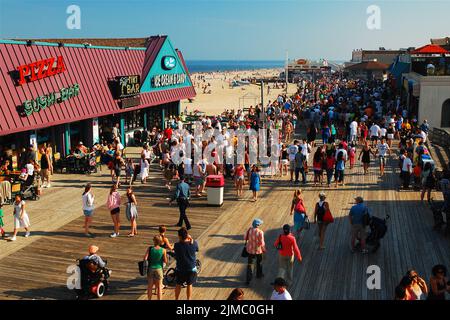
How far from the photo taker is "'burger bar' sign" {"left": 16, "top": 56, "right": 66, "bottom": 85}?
18.2m

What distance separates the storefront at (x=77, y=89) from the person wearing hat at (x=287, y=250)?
1185 centimetres

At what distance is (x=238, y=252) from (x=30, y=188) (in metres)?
8.45

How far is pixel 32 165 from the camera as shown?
16.8 m

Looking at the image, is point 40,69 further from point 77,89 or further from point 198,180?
point 198,180

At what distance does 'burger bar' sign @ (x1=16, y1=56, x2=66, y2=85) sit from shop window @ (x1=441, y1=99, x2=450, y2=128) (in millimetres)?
21994

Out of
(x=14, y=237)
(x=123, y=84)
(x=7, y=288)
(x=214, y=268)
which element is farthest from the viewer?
(x=123, y=84)

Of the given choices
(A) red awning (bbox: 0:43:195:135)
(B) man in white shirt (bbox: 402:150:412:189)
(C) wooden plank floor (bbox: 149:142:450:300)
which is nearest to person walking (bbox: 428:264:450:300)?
(C) wooden plank floor (bbox: 149:142:450:300)

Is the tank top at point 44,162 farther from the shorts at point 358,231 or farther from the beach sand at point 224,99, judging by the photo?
the beach sand at point 224,99

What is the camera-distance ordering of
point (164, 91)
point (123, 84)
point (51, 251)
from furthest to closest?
point (164, 91), point (123, 84), point (51, 251)

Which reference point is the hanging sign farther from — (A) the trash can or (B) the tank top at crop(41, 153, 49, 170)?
(A) the trash can
